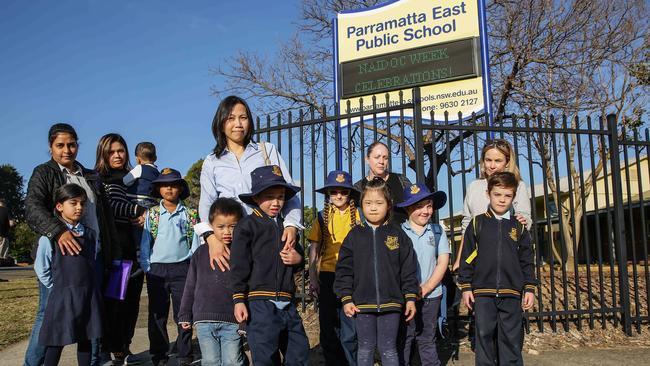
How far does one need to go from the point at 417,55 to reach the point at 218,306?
203 inches

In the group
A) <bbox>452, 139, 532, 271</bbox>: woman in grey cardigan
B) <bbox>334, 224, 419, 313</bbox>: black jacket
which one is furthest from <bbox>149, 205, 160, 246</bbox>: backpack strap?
<bbox>452, 139, 532, 271</bbox>: woman in grey cardigan

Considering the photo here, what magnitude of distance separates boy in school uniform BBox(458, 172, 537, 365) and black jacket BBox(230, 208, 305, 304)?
4.41 feet

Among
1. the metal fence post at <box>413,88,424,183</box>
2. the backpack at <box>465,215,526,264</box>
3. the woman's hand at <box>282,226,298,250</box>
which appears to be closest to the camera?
the woman's hand at <box>282,226,298,250</box>

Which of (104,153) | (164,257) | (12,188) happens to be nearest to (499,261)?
(164,257)

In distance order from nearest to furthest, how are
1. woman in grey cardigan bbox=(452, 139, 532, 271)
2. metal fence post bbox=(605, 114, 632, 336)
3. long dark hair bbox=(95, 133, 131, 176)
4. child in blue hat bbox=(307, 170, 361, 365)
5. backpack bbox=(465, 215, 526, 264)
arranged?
backpack bbox=(465, 215, 526, 264), child in blue hat bbox=(307, 170, 361, 365), woman in grey cardigan bbox=(452, 139, 532, 271), long dark hair bbox=(95, 133, 131, 176), metal fence post bbox=(605, 114, 632, 336)

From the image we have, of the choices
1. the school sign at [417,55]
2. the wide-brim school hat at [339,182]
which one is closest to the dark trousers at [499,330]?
the wide-brim school hat at [339,182]

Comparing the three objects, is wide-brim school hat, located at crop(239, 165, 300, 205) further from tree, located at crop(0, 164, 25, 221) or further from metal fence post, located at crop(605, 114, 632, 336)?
tree, located at crop(0, 164, 25, 221)

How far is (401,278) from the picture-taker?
3.56 m

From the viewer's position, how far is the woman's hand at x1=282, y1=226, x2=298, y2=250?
129 inches

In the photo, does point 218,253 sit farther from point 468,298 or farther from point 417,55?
point 417,55

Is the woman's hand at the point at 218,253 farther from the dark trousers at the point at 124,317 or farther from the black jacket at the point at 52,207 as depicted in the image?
the dark trousers at the point at 124,317

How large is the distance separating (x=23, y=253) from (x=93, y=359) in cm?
4386

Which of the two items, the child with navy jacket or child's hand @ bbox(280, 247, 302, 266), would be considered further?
the child with navy jacket

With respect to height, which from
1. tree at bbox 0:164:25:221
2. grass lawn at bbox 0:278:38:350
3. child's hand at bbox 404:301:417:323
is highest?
tree at bbox 0:164:25:221
